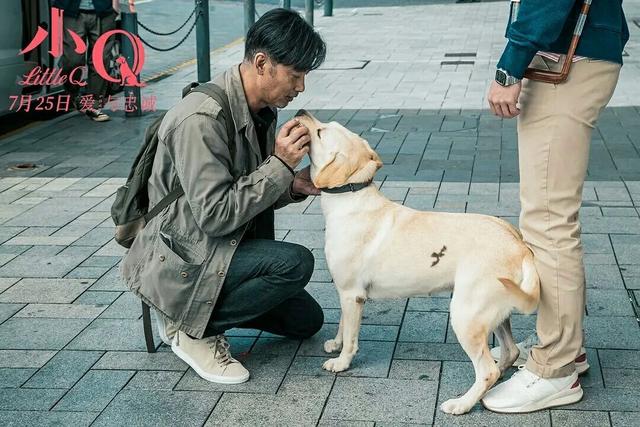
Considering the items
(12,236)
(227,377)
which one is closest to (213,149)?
(227,377)

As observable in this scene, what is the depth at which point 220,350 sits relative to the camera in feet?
13.2

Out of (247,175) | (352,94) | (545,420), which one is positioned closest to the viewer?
(545,420)

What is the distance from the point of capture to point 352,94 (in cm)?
1043

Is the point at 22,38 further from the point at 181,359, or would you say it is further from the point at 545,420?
the point at 545,420

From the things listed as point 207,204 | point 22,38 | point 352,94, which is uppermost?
point 207,204

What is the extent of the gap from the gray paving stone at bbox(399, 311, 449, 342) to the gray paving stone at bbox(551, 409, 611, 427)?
0.79 meters

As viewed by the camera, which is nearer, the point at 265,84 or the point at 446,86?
the point at 265,84

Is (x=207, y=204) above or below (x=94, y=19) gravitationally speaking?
above

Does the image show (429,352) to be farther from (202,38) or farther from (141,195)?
(202,38)

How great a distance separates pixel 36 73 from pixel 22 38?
373 mm

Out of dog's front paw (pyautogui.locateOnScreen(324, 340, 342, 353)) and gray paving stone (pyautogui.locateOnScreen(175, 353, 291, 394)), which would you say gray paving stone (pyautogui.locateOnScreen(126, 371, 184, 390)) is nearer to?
gray paving stone (pyautogui.locateOnScreen(175, 353, 291, 394))

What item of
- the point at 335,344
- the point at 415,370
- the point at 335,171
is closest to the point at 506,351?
the point at 415,370

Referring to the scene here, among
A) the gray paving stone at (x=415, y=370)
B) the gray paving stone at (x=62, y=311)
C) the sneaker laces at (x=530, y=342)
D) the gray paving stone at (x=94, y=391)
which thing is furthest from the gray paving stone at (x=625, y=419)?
the gray paving stone at (x=62, y=311)

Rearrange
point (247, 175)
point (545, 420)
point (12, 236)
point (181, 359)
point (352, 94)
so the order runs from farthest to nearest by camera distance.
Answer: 1. point (352, 94)
2. point (12, 236)
3. point (181, 359)
4. point (247, 175)
5. point (545, 420)
